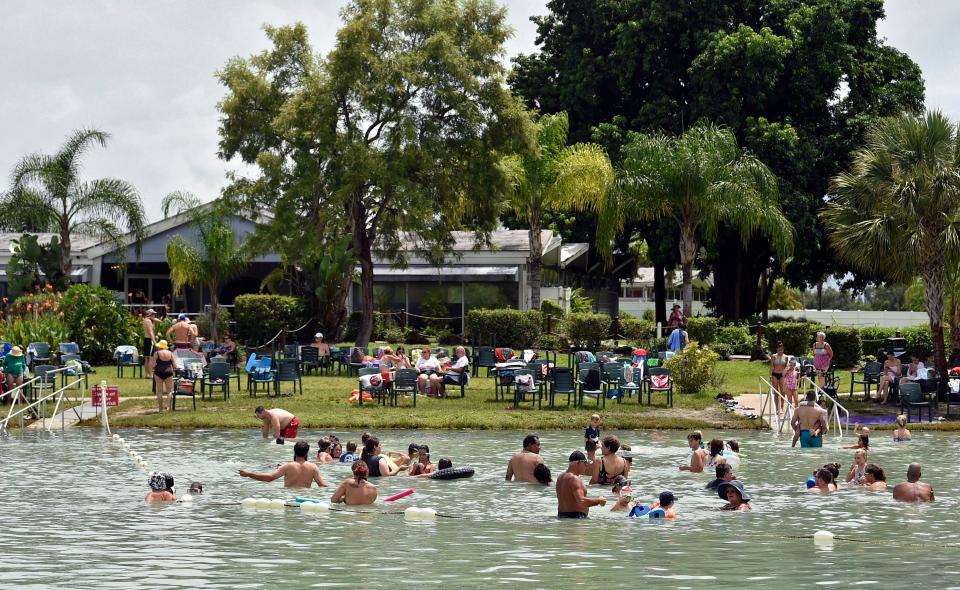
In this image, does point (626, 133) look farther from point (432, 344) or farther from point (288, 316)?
point (288, 316)

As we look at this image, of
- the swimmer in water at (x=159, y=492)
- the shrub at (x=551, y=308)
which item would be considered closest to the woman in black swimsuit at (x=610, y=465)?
the swimmer in water at (x=159, y=492)

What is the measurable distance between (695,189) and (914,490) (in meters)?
24.2

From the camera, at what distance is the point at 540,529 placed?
15109mm

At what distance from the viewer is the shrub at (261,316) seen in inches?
1597

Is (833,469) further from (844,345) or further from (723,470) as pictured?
(844,345)

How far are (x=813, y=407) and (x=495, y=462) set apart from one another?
6.44 m

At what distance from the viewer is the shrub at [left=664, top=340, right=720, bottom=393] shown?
2964cm

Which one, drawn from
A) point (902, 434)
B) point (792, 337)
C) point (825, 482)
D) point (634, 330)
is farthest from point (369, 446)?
point (634, 330)

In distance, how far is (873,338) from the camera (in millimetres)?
39938

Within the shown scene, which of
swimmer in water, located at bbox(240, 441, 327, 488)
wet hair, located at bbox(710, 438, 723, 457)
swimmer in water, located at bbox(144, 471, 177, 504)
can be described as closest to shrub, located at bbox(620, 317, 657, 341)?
wet hair, located at bbox(710, 438, 723, 457)

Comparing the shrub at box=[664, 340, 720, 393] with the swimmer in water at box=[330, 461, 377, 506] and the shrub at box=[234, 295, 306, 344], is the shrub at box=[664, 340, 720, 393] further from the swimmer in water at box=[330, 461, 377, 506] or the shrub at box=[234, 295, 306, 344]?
the shrub at box=[234, 295, 306, 344]

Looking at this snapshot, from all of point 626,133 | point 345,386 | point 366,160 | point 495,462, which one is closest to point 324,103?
point 366,160

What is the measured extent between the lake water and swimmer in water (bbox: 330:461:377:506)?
0.51 metres

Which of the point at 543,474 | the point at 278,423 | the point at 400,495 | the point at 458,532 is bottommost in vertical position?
the point at 458,532
